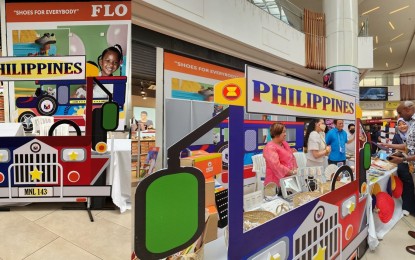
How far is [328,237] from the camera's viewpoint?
142 centimetres

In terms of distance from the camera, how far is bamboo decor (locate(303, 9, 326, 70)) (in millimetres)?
6941

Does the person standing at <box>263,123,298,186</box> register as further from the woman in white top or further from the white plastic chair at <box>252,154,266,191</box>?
the woman in white top

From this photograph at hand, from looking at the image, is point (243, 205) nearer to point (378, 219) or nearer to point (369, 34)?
point (378, 219)

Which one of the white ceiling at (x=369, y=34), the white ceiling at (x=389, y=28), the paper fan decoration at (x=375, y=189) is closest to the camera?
the paper fan decoration at (x=375, y=189)

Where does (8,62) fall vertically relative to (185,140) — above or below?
above

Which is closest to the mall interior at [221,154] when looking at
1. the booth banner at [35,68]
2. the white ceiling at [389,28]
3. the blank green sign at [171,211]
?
the blank green sign at [171,211]

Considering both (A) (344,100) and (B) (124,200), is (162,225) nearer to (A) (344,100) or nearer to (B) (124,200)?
(A) (344,100)

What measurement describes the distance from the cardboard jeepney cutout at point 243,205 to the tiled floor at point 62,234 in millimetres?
1223

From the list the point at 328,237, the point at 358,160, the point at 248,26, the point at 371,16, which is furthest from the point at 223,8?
the point at 371,16

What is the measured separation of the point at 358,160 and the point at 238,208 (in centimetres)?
135

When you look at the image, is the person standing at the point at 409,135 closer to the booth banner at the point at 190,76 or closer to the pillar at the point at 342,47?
the booth banner at the point at 190,76

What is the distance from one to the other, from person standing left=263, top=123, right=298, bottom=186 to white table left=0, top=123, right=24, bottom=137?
8.42ft

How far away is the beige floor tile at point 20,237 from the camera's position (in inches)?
68.5

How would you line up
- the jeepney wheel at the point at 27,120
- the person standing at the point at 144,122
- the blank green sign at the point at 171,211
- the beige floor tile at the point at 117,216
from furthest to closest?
the person standing at the point at 144,122 → the jeepney wheel at the point at 27,120 → the beige floor tile at the point at 117,216 → the blank green sign at the point at 171,211
